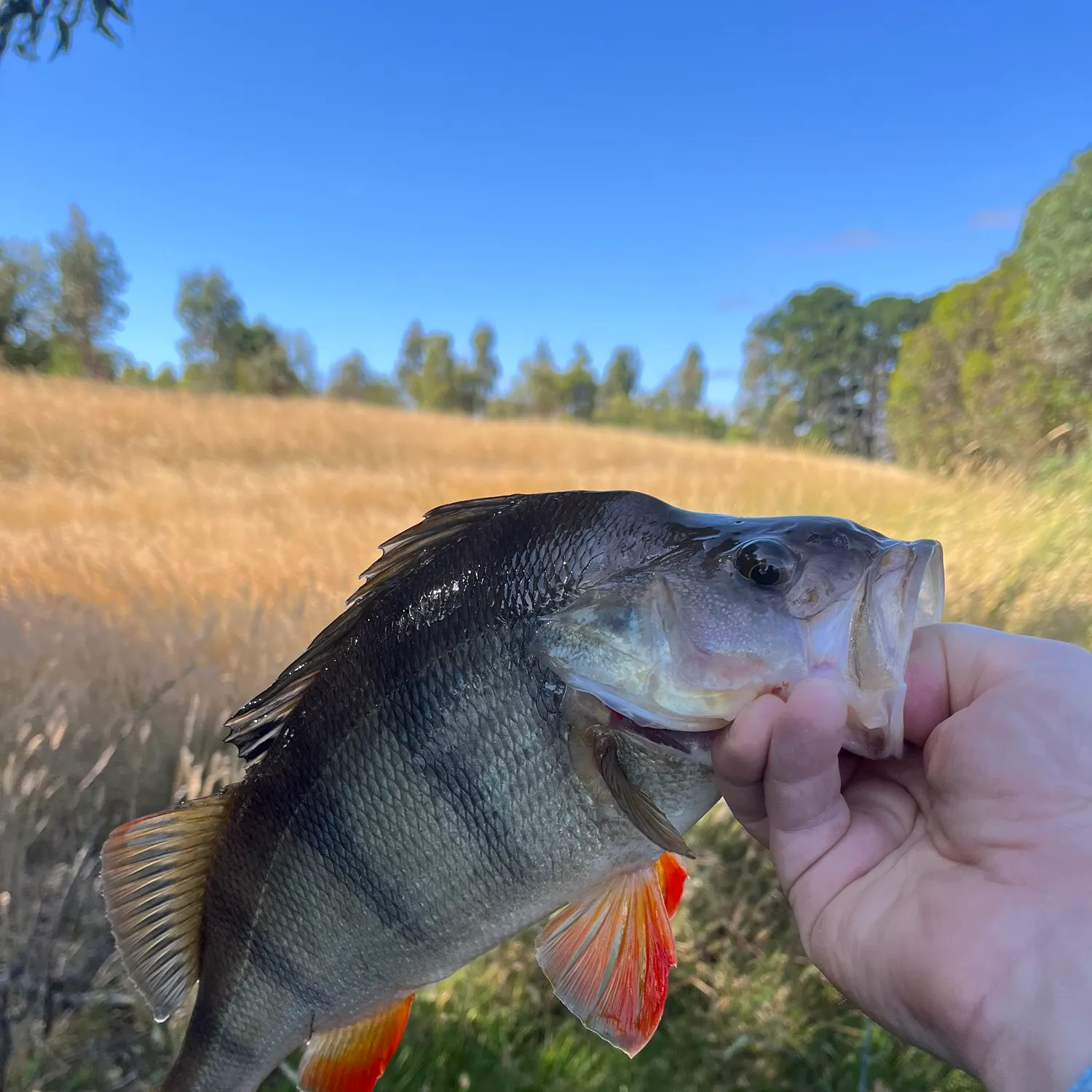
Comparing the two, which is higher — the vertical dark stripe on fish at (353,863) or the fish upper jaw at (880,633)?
the fish upper jaw at (880,633)

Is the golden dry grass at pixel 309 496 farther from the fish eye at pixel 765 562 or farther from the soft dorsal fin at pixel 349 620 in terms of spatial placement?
the fish eye at pixel 765 562

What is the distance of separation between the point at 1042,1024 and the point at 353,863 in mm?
970

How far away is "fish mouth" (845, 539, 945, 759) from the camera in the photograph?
3.12ft

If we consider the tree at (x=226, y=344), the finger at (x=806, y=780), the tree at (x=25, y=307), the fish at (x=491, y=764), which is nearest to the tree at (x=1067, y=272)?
the finger at (x=806, y=780)

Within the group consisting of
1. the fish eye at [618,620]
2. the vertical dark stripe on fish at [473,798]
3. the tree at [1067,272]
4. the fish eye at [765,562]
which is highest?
the tree at [1067,272]

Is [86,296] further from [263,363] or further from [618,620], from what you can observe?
[618,620]

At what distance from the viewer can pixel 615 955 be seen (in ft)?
3.91

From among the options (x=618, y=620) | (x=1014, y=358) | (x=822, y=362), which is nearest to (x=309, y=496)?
(x=618, y=620)

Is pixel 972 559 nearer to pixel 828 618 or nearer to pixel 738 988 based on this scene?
pixel 738 988

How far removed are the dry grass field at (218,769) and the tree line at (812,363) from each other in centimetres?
427

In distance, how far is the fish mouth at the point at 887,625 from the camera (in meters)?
0.95

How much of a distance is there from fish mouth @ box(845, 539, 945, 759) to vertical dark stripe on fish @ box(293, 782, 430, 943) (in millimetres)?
746

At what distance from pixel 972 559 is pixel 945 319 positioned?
411 inches

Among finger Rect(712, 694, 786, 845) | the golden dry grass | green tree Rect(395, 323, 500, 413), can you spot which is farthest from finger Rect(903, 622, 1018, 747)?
green tree Rect(395, 323, 500, 413)
